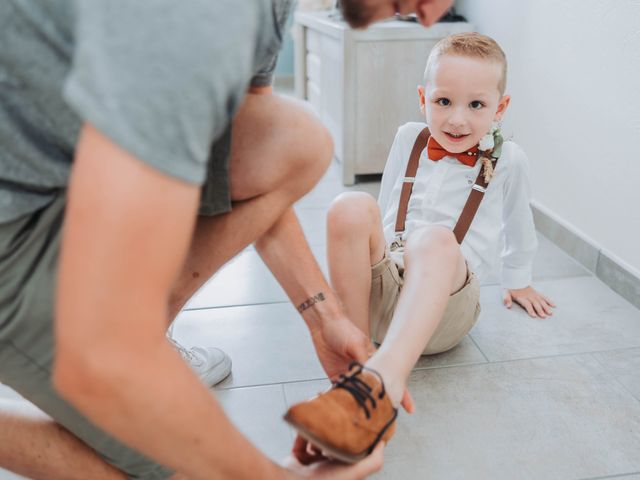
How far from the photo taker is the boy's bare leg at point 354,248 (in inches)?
44.8

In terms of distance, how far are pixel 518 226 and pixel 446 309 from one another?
0.33 metres

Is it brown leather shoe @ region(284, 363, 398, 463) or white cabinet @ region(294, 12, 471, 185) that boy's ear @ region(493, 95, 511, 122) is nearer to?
brown leather shoe @ region(284, 363, 398, 463)

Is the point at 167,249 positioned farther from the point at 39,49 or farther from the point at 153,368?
the point at 39,49

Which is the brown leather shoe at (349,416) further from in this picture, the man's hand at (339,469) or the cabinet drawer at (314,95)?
the cabinet drawer at (314,95)

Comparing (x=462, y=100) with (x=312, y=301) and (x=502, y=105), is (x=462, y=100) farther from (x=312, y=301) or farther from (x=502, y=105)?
(x=312, y=301)

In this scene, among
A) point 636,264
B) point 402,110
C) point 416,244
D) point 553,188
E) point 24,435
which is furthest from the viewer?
point 402,110

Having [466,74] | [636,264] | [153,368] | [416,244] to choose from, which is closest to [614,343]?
[636,264]

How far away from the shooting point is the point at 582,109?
5.38 feet

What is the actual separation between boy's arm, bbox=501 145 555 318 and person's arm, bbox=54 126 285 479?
99cm

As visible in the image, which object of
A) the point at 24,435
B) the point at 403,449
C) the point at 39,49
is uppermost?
the point at 39,49

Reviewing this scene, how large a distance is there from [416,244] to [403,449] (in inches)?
13.5

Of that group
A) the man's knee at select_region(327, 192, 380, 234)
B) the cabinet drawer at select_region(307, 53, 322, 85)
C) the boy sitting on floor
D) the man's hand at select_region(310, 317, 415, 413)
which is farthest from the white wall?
the cabinet drawer at select_region(307, 53, 322, 85)

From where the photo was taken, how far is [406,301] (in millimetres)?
1018

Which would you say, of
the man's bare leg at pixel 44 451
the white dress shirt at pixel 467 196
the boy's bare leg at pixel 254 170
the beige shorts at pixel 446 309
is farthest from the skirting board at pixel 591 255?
the man's bare leg at pixel 44 451
